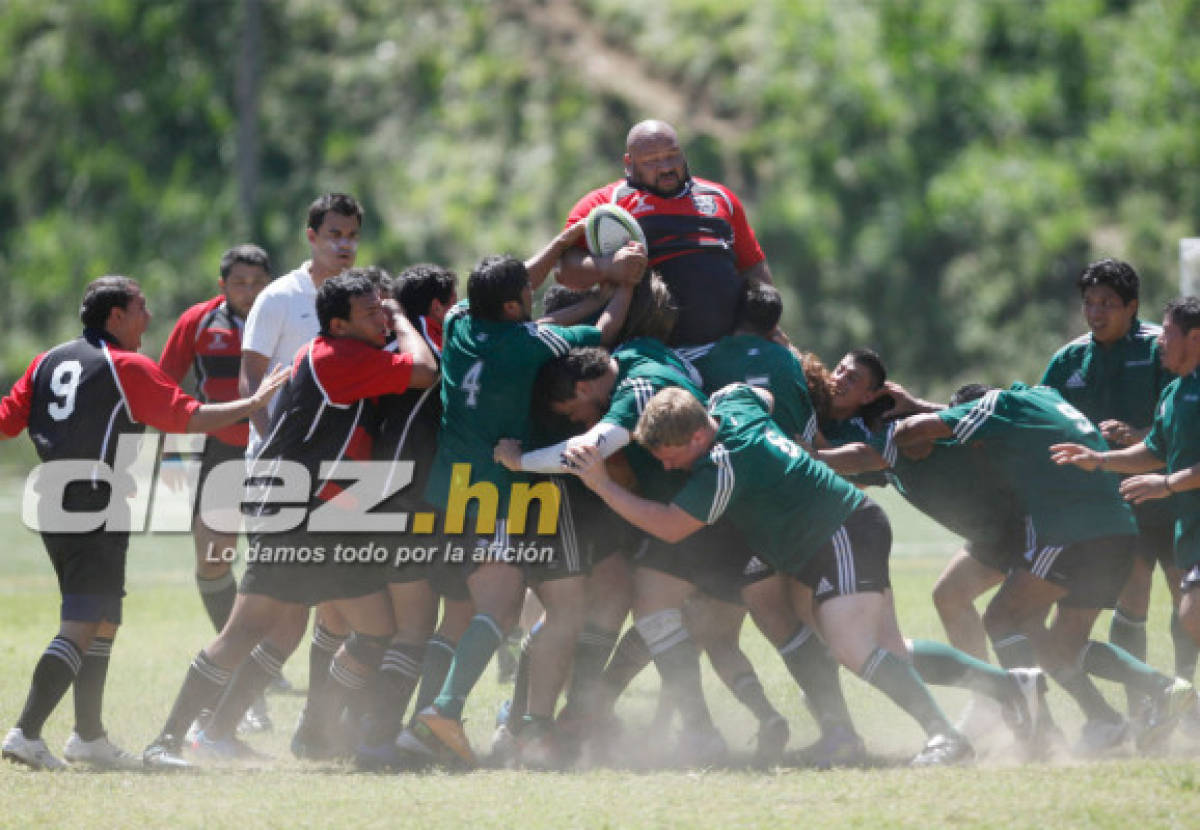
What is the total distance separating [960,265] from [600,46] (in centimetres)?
898

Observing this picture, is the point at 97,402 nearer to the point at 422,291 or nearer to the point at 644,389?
the point at 422,291

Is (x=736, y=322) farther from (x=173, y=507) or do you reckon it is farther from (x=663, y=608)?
(x=173, y=507)

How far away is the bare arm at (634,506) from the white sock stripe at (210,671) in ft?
6.35

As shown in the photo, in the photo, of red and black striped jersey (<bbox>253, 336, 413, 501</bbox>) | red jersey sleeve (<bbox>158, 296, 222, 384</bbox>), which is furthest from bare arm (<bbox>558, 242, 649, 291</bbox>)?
red jersey sleeve (<bbox>158, 296, 222, 384</bbox>)

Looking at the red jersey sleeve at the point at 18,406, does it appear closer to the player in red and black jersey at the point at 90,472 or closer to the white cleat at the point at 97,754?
the player in red and black jersey at the point at 90,472

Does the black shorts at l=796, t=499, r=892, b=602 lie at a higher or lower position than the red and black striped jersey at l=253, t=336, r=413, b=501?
lower

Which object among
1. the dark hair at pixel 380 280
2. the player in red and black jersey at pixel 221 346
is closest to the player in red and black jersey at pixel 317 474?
the dark hair at pixel 380 280

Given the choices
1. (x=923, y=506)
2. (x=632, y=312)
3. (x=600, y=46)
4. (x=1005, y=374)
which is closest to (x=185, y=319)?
(x=632, y=312)

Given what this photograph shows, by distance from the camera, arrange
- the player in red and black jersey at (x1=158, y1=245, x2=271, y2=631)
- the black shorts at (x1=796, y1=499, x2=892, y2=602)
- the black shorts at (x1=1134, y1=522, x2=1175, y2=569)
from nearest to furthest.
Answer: the black shorts at (x1=796, y1=499, x2=892, y2=602)
the black shorts at (x1=1134, y1=522, x2=1175, y2=569)
the player in red and black jersey at (x1=158, y1=245, x2=271, y2=631)

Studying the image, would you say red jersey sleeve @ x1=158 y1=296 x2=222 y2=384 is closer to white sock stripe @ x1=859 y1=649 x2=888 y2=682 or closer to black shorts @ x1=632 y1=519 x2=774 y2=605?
black shorts @ x1=632 y1=519 x2=774 y2=605

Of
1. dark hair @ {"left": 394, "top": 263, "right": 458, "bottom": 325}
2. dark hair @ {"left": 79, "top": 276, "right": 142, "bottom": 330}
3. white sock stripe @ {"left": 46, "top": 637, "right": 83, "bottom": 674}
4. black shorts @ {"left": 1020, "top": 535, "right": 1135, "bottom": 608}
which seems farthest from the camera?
dark hair @ {"left": 394, "top": 263, "right": 458, "bottom": 325}

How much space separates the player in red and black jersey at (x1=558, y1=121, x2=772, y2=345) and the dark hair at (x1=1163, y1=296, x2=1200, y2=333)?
7.09 ft

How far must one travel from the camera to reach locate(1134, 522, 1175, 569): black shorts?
8523mm

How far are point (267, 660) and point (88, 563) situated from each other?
1.03m
